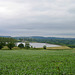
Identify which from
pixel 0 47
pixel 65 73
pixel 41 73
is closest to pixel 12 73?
pixel 41 73

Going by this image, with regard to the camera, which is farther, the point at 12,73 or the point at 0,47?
the point at 0,47

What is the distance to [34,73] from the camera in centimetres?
732

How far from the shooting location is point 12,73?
751 cm

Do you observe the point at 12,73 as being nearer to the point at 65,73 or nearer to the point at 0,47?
the point at 65,73

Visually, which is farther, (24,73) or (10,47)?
(10,47)

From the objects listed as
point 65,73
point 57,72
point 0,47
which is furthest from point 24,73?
point 0,47

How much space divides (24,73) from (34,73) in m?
0.72

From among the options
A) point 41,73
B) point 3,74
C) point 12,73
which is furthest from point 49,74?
point 3,74

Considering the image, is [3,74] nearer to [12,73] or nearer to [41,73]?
[12,73]

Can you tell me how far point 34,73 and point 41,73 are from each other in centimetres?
49

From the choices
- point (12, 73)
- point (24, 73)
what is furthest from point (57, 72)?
point (12, 73)

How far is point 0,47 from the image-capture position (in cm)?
5219

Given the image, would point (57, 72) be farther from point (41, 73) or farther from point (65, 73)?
point (41, 73)

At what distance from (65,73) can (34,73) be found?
213 cm
